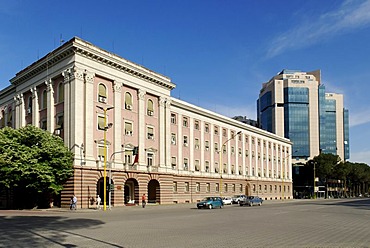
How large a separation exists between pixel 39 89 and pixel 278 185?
63.4 metres

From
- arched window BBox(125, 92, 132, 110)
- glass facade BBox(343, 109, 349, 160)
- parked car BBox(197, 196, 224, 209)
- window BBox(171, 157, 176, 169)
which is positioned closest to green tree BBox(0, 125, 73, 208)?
arched window BBox(125, 92, 132, 110)

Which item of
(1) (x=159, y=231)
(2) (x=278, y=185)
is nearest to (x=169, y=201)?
(1) (x=159, y=231)

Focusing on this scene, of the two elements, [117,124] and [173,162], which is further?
[173,162]

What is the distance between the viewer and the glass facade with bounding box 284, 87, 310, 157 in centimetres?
14400

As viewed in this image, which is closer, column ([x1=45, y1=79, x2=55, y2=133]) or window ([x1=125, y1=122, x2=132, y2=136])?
column ([x1=45, y1=79, x2=55, y2=133])

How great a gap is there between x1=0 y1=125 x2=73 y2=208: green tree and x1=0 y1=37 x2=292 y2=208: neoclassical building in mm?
1598

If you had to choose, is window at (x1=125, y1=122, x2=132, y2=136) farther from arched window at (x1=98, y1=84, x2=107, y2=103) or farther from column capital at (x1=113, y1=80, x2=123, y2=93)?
arched window at (x1=98, y1=84, x2=107, y2=103)

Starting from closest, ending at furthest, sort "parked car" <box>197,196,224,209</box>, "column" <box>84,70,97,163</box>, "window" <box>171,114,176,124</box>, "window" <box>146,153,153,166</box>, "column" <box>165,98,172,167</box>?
"parked car" <box>197,196,224,209</box> → "column" <box>84,70,97,163</box> → "window" <box>146,153,153,166</box> → "column" <box>165,98,172,167</box> → "window" <box>171,114,176,124</box>

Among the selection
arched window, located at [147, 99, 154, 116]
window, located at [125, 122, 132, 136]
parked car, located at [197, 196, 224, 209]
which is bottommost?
parked car, located at [197, 196, 224, 209]

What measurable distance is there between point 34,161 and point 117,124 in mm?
11650

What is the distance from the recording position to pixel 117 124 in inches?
1871

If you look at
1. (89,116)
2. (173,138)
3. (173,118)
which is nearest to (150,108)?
(173,118)

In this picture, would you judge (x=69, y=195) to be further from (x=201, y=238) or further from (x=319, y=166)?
(x=319, y=166)

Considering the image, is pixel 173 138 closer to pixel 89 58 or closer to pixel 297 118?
pixel 89 58
